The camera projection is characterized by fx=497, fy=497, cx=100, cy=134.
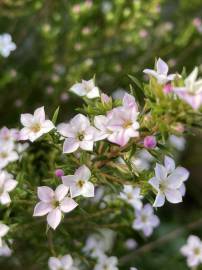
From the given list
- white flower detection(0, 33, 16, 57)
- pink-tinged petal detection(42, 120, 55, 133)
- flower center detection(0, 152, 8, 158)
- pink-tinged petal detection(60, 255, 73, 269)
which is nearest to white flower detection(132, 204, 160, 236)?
pink-tinged petal detection(60, 255, 73, 269)

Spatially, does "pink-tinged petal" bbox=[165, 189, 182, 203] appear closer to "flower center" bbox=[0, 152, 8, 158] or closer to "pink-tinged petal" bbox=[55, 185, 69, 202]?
"pink-tinged petal" bbox=[55, 185, 69, 202]

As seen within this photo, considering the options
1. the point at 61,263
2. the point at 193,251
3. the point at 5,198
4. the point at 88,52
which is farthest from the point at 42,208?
the point at 88,52

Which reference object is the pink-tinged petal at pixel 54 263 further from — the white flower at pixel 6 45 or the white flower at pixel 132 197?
the white flower at pixel 6 45

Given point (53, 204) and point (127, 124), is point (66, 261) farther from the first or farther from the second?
point (127, 124)

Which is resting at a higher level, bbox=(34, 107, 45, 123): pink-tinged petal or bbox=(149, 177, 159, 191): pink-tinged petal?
bbox=(34, 107, 45, 123): pink-tinged petal

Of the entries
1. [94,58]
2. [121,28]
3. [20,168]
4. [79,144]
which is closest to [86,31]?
[121,28]

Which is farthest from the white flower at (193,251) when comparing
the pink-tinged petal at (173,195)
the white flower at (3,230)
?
the white flower at (3,230)
